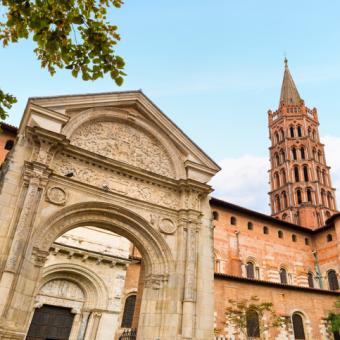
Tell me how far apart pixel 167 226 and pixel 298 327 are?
53.7 ft

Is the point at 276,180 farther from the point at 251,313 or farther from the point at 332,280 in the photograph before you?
the point at 251,313

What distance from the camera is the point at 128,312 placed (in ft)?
74.0

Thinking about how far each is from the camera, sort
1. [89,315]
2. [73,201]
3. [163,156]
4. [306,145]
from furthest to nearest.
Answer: [306,145] → [89,315] → [163,156] → [73,201]

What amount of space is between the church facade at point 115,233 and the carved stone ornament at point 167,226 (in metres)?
0.05

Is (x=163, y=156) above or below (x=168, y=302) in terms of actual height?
above

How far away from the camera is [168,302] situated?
12.9m

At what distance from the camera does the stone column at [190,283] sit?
12302 mm

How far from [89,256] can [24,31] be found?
726 inches

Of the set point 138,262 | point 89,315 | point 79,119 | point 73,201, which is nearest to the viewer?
point 73,201

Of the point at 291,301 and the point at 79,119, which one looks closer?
the point at 79,119

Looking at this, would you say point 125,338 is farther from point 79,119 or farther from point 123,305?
point 79,119

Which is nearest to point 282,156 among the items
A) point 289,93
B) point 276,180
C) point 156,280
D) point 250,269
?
point 276,180

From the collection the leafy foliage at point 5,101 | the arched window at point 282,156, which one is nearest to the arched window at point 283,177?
the arched window at point 282,156

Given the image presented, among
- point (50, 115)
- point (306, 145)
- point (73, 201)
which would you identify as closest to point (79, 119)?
point (50, 115)
